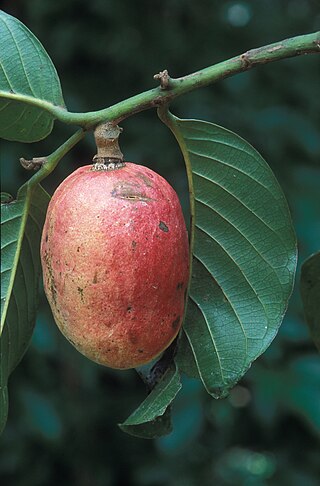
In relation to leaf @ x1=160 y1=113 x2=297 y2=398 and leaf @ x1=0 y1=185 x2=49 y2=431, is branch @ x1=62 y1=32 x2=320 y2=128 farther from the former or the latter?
leaf @ x1=0 y1=185 x2=49 y2=431

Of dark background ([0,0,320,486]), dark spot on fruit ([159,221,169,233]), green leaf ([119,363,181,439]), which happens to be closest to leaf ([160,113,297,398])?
green leaf ([119,363,181,439])

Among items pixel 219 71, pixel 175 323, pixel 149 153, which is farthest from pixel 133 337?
pixel 149 153

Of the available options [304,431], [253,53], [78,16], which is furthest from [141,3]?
[253,53]

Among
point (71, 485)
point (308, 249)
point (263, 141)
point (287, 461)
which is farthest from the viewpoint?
point (71, 485)

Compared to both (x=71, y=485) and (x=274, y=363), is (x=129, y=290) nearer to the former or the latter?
(x=274, y=363)

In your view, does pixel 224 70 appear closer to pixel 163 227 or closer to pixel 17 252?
pixel 163 227

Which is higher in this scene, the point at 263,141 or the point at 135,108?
the point at 135,108
